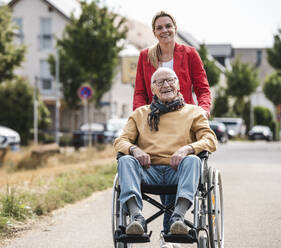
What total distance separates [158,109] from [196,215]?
0.90 metres

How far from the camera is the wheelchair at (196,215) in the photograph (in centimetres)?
429

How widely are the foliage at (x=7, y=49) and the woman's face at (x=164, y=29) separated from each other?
14966mm

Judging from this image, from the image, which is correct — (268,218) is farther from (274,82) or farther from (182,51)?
(274,82)

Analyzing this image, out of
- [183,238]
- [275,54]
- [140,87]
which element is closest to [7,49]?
[140,87]

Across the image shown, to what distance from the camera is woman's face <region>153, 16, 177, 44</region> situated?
530cm

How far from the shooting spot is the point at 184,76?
540 centimetres

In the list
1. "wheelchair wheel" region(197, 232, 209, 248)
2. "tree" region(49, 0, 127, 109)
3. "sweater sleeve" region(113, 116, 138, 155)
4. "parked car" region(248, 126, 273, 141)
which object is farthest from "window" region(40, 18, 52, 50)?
"wheelchair wheel" region(197, 232, 209, 248)

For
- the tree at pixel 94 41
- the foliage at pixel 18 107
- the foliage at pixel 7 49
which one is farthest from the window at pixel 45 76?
the foliage at pixel 7 49

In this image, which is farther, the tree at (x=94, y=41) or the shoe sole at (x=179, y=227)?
the tree at (x=94, y=41)

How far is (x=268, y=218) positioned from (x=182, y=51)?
2.68m

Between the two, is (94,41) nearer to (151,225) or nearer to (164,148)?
(151,225)

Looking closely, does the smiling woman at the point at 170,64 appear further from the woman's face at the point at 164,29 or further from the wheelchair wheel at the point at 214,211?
the wheelchair wheel at the point at 214,211

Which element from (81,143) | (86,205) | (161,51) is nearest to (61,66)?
(81,143)

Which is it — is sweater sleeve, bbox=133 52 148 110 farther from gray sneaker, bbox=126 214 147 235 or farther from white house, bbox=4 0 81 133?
white house, bbox=4 0 81 133
